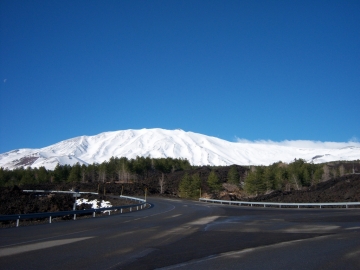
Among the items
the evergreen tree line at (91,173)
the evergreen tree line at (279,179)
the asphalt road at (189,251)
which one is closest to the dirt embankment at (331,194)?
the evergreen tree line at (279,179)

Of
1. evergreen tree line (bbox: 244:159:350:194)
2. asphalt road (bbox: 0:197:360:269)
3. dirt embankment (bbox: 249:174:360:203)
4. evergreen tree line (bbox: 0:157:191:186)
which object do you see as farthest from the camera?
evergreen tree line (bbox: 0:157:191:186)

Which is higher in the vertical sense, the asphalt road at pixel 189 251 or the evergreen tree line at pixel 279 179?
the evergreen tree line at pixel 279 179

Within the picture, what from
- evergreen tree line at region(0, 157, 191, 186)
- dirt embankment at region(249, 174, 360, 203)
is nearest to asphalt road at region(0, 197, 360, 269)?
dirt embankment at region(249, 174, 360, 203)

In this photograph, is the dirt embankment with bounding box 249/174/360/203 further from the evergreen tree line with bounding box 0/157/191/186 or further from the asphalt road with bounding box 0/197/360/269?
the evergreen tree line with bounding box 0/157/191/186

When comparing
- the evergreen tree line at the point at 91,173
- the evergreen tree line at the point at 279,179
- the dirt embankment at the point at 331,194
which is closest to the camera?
the dirt embankment at the point at 331,194

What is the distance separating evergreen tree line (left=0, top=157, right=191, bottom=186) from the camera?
125 meters

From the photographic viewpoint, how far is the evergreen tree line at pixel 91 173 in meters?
125

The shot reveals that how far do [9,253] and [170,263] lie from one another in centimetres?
433

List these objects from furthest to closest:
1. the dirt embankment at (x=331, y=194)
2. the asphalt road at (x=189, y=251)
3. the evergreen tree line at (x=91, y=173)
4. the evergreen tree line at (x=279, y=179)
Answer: the evergreen tree line at (x=91, y=173)
the evergreen tree line at (x=279, y=179)
the dirt embankment at (x=331, y=194)
the asphalt road at (x=189, y=251)

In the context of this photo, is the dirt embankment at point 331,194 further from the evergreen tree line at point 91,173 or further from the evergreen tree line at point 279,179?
the evergreen tree line at point 91,173

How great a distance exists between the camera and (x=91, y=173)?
441 feet

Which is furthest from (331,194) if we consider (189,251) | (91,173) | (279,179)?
(91,173)

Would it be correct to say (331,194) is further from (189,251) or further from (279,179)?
(189,251)

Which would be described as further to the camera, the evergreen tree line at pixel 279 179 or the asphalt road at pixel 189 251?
the evergreen tree line at pixel 279 179
